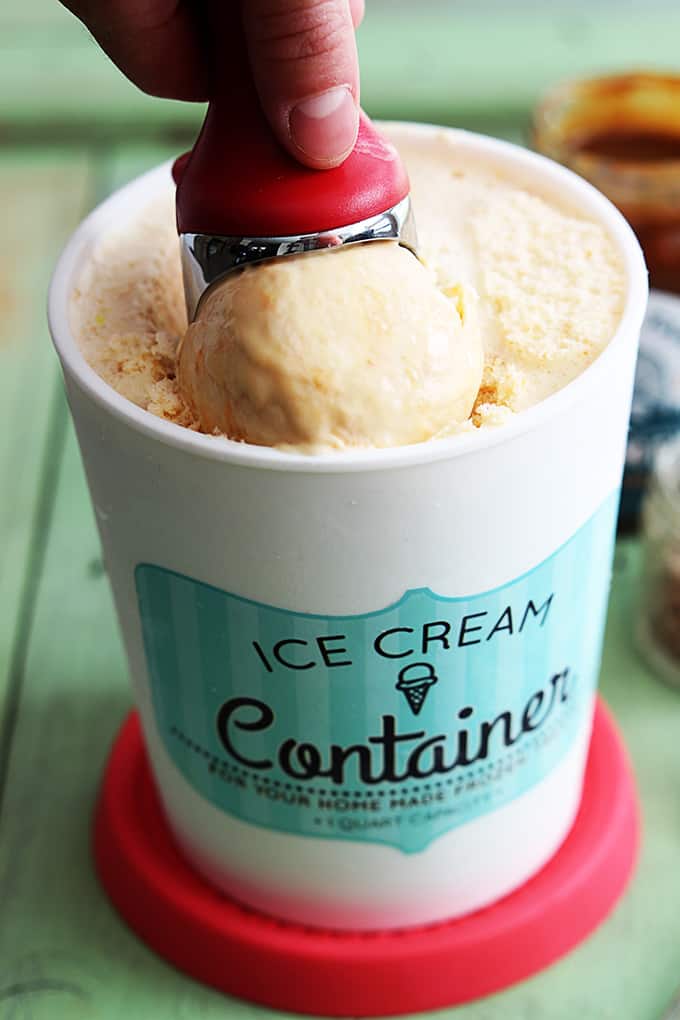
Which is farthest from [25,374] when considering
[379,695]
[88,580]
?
[379,695]

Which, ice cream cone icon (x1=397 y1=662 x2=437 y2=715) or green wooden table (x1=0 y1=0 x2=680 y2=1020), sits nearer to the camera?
ice cream cone icon (x1=397 y1=662 x2=437 y2=715)

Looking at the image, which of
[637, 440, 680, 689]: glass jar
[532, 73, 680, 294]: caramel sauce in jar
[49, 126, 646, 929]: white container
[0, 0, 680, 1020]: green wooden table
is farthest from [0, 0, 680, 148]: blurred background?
[49, 126, 646, 929]: white container

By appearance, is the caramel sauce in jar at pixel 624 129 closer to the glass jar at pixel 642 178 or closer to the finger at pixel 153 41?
the glass jar at pixel 642 178

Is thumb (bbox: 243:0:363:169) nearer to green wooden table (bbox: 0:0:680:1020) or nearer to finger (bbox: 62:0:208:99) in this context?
finger (bbox: 62:0:208:99)

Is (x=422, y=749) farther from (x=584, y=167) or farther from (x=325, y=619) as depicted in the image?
(x=584, y=167)

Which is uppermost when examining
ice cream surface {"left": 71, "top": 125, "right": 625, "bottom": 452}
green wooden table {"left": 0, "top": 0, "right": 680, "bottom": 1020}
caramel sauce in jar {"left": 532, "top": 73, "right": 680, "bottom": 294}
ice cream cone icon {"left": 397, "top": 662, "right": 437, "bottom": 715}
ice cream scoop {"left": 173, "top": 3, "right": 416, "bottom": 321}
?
ice cream scoop {"left": 173, "top": 3, "right": 416, "bottom": 321}

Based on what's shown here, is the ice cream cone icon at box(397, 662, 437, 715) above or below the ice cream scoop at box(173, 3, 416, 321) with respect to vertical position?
below

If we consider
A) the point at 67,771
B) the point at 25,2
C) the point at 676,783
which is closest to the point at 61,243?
the point at 25,2

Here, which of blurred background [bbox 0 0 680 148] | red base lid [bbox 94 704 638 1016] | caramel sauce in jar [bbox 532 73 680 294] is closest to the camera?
red base lid [bbox 94 704 638 1016]

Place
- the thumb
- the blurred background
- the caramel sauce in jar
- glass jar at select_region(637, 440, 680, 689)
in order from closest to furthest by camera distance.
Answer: the thumb
glass jar at select_region(637, 440, 680, 689)
the caramel sauce in jar
the blurred background
